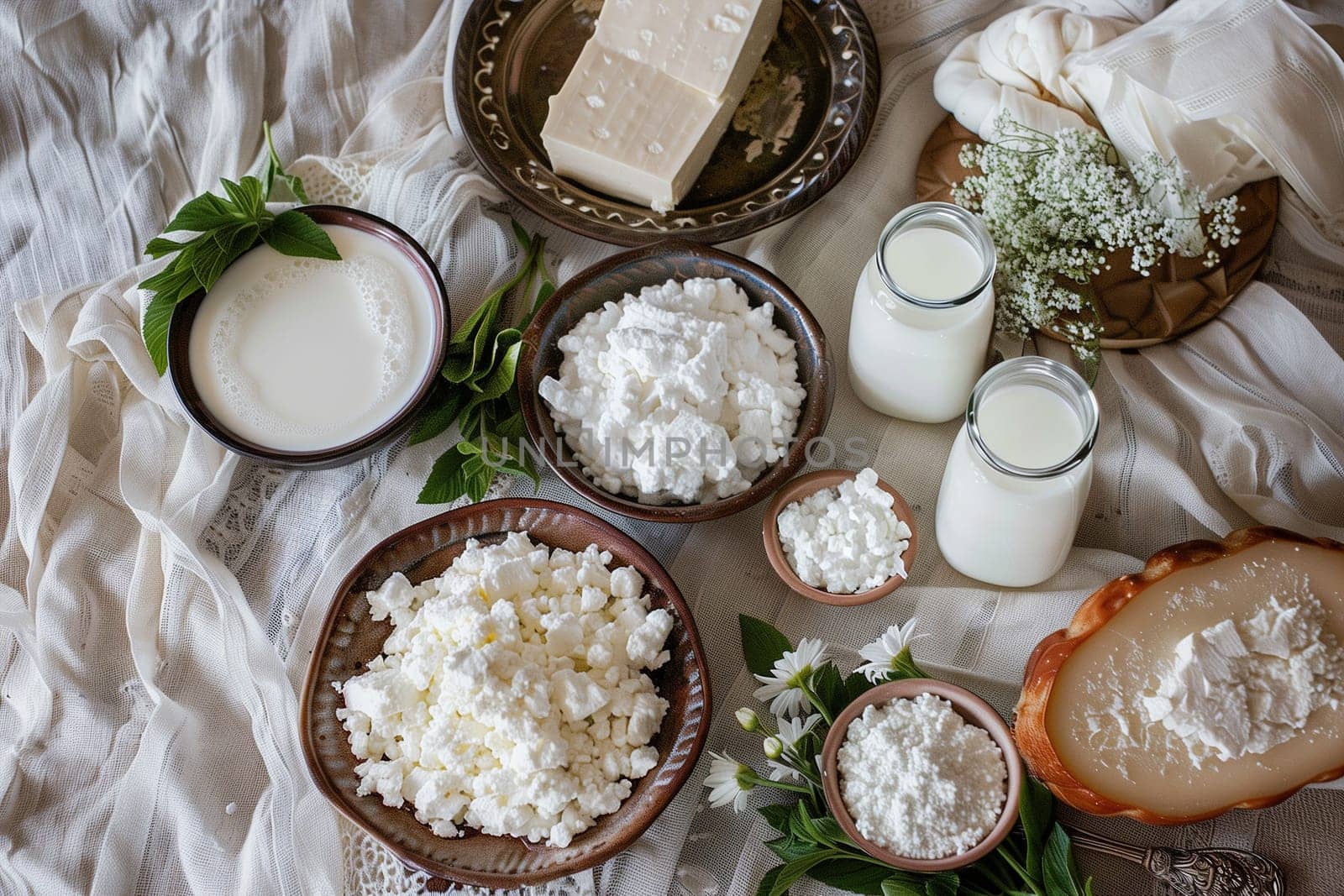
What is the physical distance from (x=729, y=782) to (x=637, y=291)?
2.07 feet

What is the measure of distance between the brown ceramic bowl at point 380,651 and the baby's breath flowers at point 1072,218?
1.88 ft

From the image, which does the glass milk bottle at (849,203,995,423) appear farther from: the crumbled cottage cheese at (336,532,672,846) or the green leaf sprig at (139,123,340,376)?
the green leaf sprig at (139,123,340,376)

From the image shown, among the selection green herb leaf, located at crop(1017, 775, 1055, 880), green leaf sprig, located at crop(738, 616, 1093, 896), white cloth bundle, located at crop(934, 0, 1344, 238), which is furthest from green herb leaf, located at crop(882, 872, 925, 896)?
white cloth bundle, located at crop(934, 0, 1344, 238)

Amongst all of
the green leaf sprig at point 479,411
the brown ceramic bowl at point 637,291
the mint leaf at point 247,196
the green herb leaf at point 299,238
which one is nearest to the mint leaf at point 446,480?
the green leaf sprig at point 479,411

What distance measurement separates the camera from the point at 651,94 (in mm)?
1437

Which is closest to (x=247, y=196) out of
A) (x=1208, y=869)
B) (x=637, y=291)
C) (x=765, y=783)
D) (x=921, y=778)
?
(x=637, y=291)

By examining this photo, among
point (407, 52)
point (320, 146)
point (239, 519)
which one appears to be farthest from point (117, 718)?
point (407, 52)

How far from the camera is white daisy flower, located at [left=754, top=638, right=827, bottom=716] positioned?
1.16 metres

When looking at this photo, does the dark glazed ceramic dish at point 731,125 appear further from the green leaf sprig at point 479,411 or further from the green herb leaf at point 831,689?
the green herb leaf at point 831,689

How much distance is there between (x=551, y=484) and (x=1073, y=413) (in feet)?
2.13

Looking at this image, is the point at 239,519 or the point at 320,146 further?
the point at 320,146

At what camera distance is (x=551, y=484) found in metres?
1.40

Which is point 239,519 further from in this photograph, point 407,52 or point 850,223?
point 850,223

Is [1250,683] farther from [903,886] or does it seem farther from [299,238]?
[299,238]
